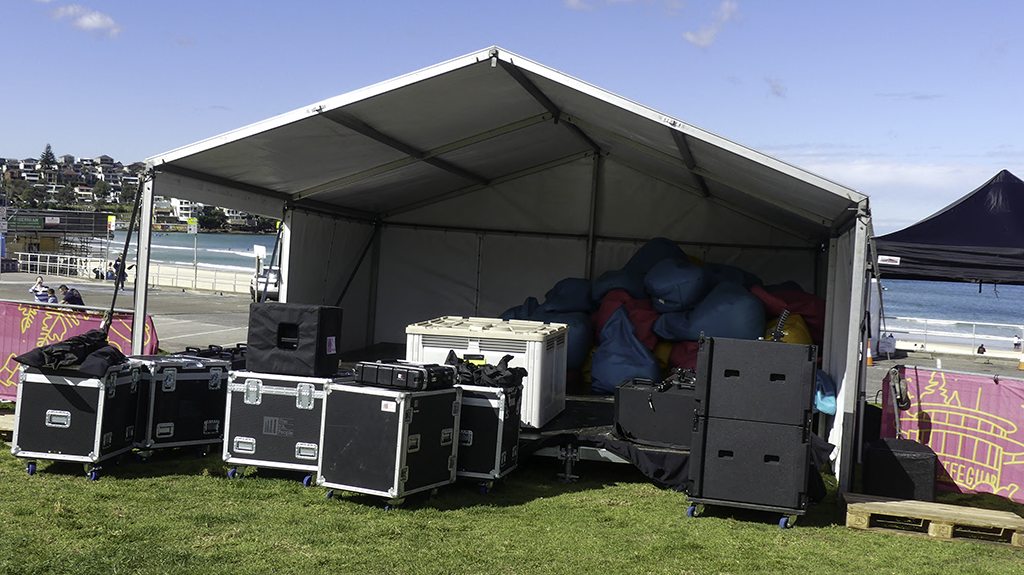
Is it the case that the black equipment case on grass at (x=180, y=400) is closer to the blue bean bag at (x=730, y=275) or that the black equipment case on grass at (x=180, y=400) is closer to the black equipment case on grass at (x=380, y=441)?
the black equipment case on grass at (x=380, y=441)

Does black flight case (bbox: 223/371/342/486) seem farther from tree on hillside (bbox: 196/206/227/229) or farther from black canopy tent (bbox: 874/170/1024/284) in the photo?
tree on hillside (bbox: 196/206/227/229)

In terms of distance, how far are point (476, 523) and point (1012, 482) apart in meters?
4.18

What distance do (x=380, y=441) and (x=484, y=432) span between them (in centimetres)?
85

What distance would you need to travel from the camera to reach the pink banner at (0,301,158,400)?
7.87 m

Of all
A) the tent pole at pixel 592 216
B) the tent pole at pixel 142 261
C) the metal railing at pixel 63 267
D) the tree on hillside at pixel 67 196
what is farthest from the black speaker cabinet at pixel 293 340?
the tree on hillside at pixel 67 196

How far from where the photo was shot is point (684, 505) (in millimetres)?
5891

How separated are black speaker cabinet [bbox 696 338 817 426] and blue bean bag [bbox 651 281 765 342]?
11.5 ft

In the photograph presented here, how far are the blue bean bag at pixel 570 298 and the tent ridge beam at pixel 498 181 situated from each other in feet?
6.44

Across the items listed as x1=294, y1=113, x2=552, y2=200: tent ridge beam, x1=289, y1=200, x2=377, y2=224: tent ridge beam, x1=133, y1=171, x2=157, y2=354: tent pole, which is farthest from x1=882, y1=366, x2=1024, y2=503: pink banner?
x1=289, y1=200, x2=377, y2=224: tent ridge beam

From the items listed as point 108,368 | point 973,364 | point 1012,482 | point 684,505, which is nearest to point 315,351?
point 108,368

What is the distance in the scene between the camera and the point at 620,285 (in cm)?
1042

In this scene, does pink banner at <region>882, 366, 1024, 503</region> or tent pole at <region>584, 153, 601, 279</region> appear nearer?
pink banner at <region>882, 366, 1024, 503</region>

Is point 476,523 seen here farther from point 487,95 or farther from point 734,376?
point 487,95

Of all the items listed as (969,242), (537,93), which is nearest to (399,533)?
(537,93)
